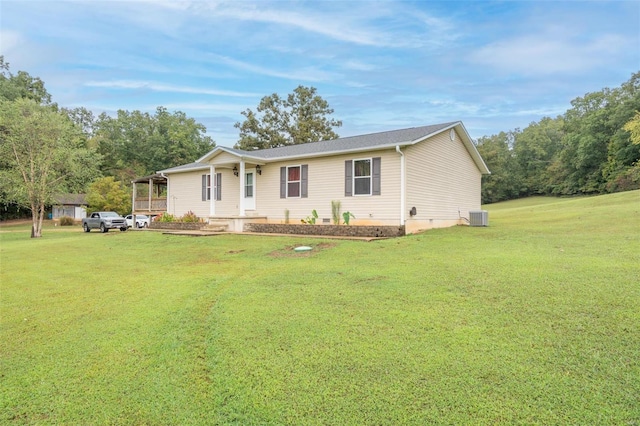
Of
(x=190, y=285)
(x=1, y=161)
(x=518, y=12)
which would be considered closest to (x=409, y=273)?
(x=190, y=285)

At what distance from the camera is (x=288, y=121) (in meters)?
42.7

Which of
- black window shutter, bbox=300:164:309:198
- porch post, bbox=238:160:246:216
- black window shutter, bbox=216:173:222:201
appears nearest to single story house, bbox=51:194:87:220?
black window shutter, bbox=216:173:222:201

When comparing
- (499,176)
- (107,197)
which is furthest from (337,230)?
(499,176)

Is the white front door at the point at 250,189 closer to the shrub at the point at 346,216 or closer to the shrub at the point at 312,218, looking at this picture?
the shrub at the point at 312,218

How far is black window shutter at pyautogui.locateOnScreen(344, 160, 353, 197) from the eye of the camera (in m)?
13.8

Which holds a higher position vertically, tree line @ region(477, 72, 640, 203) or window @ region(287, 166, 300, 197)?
tree line @ region(477, 72, 640, 203)

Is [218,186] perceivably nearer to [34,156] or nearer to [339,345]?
[34,156]

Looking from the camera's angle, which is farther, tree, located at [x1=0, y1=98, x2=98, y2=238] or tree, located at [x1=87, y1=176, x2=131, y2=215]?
tree, located at [x1=87, y1=176, x2=131, y2=215]

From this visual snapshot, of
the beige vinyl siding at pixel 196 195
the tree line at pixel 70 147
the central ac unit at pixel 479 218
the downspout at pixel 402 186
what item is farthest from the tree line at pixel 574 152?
the tree line at pixel 70 147

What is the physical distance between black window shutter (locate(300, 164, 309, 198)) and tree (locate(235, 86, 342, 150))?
26314 millimetres

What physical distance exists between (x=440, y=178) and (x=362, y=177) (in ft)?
12.2

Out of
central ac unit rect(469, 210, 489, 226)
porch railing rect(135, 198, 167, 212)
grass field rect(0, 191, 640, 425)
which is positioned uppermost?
porch railing rect(135, 198, 167, 212)

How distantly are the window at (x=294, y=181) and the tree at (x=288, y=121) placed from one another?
25.8 m

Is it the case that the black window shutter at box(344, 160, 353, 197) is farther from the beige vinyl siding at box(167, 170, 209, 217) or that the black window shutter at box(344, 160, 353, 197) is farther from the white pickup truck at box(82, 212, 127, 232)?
the white pickup truck at box(82, 212, 127, 232)
